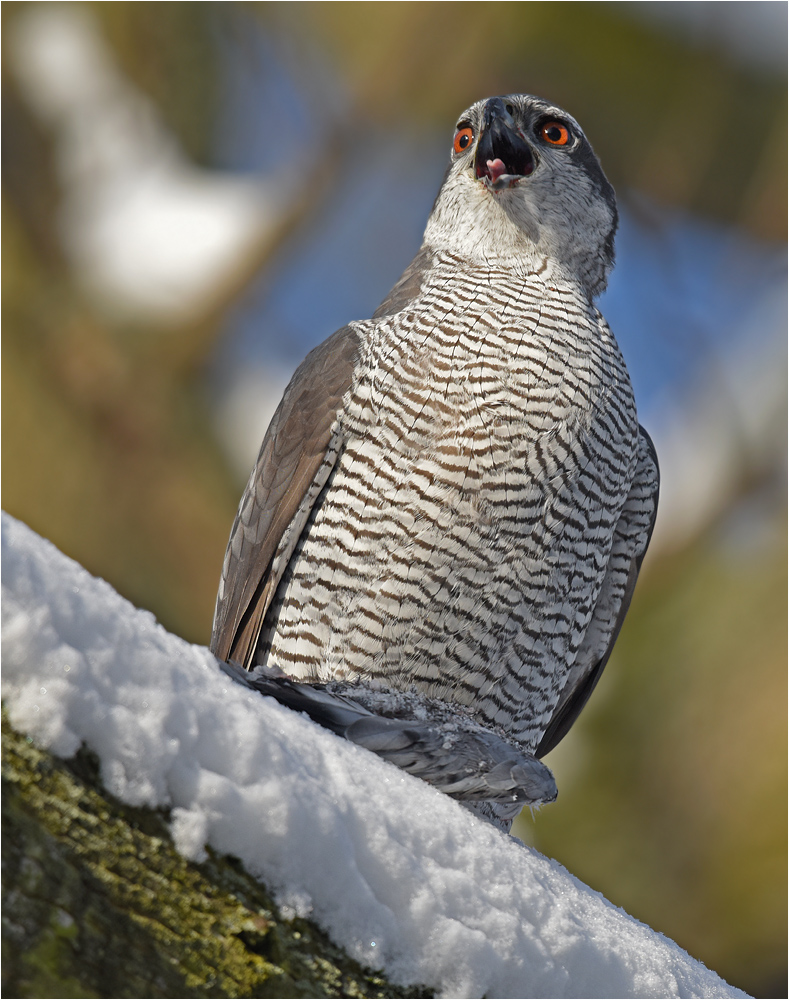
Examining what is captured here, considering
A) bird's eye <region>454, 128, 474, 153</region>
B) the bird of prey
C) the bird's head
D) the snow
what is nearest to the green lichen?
the snow

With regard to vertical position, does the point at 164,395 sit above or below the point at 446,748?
below

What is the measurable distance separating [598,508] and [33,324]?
7.96 m

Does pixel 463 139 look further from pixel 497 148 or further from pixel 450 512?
pixel 450 512

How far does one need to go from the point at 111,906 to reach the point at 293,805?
28 cm

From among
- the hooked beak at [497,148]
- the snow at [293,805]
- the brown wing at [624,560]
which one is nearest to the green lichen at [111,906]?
the snow at [293,805]

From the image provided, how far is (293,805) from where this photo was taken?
1.28 meters

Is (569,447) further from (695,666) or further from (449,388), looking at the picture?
(695,666)

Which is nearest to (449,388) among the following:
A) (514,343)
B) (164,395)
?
(514,343)

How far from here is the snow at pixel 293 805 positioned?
45.5 inches

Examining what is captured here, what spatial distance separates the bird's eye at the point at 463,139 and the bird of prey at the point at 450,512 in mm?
701

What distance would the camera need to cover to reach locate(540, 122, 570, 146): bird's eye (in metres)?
3.65

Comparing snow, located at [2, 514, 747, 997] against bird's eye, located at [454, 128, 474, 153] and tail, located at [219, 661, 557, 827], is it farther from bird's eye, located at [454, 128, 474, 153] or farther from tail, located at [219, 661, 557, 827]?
bird's eye, located at [454, 128, 474, 153]

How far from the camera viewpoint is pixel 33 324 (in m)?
9.23

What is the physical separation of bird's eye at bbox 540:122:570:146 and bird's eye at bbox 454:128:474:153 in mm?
299
